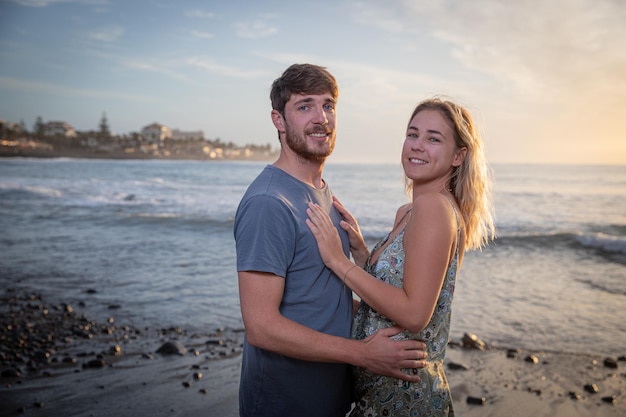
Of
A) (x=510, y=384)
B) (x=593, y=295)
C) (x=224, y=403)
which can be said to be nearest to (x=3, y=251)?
(x=224, y=403)

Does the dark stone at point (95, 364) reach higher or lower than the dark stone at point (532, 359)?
lower

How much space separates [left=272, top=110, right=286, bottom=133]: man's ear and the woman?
0.55 meters

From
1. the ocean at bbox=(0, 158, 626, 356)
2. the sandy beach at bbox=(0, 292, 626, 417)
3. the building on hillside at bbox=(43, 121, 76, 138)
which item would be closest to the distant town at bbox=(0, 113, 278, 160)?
the building on hillside at bbox=(43, 121, 76, 138)

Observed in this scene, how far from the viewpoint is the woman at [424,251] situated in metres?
2.37

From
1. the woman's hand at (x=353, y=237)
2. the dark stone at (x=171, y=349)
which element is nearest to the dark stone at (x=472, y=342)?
the dark stone at (x=171, y=349)

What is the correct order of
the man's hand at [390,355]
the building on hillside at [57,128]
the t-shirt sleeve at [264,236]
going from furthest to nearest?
the building on hillside at [57,128] → the man's hand at [390,355] → the t-shirt sleeve at [264,236]

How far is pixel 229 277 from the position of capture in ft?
34.5

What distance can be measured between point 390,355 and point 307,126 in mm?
1300

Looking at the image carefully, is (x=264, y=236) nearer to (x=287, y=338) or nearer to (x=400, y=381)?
(x=287, y=338)

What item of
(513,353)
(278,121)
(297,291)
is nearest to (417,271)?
(297,291)

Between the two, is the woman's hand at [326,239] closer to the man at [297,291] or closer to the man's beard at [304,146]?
the man at [297,291]

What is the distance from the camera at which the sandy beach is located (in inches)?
191

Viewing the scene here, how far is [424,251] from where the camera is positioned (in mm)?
2359

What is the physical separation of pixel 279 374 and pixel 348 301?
0.56 meters
